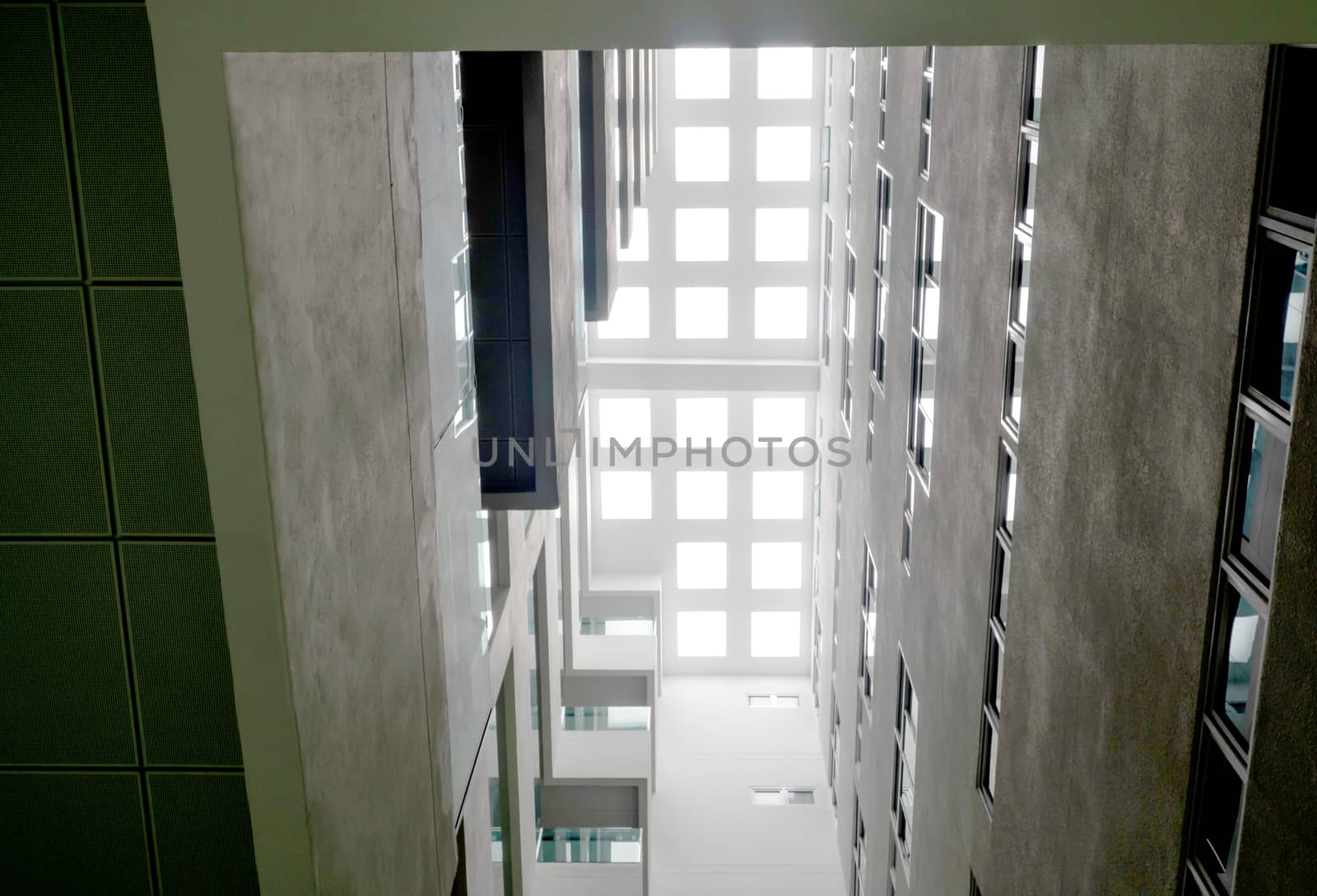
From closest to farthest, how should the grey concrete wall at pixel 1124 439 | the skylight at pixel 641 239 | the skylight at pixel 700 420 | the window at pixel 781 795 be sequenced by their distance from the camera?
the grey concrete wall at pixel 1124 439 → the window at pixel 781 795 → the skylight at pixel 641 239 → the skylight at pixel 700 420

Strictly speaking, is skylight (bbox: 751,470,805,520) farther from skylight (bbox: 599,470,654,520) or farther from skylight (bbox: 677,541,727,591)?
skylight (bbox: 599,470,654,520)

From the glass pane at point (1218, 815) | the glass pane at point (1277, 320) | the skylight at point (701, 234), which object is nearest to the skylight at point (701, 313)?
the skylight at point (701, 234)

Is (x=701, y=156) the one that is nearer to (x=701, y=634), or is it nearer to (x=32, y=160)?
(x=701, y=634)

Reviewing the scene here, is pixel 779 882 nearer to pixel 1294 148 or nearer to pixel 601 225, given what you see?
pixel 601 225

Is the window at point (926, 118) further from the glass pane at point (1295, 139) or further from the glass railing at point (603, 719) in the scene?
the glass railing at point (603, 719)

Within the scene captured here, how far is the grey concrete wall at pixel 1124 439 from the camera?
607 centimetres

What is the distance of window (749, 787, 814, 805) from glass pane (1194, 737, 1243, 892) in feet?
86.1

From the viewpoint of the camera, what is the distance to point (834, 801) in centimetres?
2991

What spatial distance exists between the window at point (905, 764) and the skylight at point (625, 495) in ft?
74.2

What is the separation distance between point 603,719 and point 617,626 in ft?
20.5

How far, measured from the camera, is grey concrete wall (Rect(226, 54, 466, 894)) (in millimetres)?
5086

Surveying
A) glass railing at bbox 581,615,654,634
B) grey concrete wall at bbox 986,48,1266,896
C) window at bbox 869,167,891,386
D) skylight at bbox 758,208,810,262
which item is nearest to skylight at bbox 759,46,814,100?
skylight at bbox 758,208,810,262

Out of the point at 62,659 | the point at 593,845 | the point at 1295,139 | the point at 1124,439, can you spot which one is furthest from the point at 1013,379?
the point at 593,845

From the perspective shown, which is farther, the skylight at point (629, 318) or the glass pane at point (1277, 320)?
the skylight at point (629, 318)
